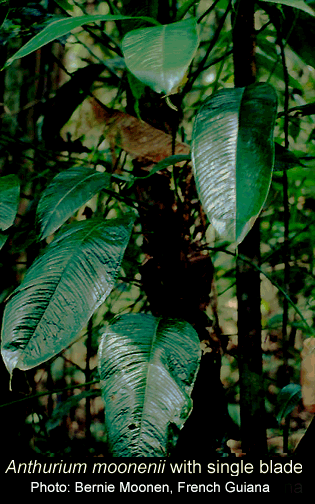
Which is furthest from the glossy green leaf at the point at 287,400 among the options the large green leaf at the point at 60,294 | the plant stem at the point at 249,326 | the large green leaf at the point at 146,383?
the large green leaf at the point at 60,294

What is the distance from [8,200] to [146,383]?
0.36m

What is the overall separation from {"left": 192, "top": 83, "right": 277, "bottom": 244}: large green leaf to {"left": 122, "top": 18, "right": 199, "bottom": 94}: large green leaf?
86 millimetres

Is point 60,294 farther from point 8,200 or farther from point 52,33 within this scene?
point 52,33

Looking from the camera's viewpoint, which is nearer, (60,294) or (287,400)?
(60,294)

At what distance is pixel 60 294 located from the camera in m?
0.46

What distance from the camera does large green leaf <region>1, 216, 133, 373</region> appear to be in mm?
419

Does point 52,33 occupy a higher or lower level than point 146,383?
higher

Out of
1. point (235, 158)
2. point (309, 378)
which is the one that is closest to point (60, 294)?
point (235, 158)

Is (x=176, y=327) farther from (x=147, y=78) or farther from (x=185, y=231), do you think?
(x=147, y=78)

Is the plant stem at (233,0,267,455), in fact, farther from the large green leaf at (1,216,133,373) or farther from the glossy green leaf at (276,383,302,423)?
the large green leaf at (1,216,133,373)

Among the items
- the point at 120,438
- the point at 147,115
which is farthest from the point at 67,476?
the point at 147,115

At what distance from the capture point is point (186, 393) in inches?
17.9

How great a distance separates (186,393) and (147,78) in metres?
0.36

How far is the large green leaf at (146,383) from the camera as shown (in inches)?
16.3
